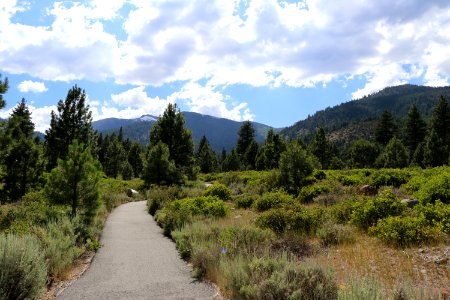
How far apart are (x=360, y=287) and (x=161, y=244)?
366 inches

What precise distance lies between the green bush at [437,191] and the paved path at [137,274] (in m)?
8.26

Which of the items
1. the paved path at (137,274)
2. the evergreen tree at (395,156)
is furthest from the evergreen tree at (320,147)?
the paved path at (137,274)

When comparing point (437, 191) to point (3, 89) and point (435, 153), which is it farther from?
point (435, 153)

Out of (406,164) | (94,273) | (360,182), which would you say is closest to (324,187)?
(360,182)

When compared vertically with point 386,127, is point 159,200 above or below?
below

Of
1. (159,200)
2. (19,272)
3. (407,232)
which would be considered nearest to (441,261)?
(407,232)

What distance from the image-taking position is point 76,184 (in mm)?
14680

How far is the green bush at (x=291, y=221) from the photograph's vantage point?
11273 millimetres

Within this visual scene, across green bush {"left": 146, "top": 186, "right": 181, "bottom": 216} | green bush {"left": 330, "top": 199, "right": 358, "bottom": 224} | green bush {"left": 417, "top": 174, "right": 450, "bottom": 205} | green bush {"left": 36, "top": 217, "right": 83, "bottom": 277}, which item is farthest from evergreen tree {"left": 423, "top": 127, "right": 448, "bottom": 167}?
green bush {"left": 36, "top": 217, "right": 83, "bottom": 277}

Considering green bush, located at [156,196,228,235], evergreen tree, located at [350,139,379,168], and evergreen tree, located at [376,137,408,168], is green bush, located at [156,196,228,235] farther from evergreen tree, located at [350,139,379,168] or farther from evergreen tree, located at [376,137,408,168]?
evergreen tree, located at [350,139,379,168]

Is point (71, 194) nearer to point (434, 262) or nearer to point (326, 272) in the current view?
point (326, 272)

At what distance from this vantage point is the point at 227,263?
7.29m

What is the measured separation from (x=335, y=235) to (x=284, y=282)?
4559mm

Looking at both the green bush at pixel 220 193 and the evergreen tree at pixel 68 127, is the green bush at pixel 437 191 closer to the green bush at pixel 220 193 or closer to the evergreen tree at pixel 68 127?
the green bush at pixel 220 193
